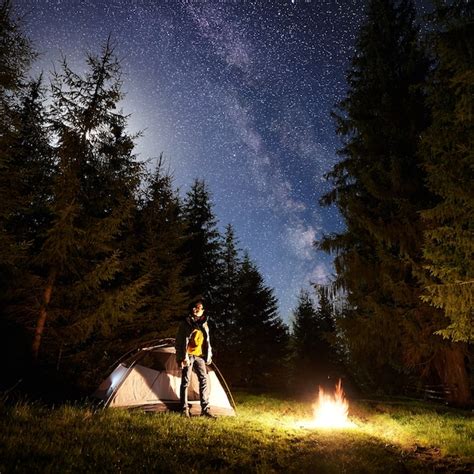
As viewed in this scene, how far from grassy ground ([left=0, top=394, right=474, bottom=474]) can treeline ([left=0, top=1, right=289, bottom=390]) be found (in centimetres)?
384

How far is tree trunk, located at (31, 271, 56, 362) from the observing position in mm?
10359

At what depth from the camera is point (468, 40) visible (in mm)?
8297

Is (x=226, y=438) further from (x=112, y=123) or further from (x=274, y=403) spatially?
(x=112, y=123)

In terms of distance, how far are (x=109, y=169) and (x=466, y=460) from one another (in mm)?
Answer: 12446

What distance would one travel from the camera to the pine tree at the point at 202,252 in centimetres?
2128

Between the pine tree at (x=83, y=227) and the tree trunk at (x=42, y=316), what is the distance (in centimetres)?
2

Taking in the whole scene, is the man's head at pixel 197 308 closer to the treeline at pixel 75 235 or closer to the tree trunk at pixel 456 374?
the treeline at pixel 75 235

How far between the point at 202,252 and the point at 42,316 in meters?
12.2

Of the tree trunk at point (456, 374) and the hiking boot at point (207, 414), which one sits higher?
the tree trunk at point (456, 374)

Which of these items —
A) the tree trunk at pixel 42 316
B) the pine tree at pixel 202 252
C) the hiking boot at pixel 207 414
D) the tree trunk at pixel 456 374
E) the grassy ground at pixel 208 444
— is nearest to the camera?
the grassy ground at pixel 208 444

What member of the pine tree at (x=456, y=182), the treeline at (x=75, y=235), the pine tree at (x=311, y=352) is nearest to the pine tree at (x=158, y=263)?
the treeline at (x=75, y=235)

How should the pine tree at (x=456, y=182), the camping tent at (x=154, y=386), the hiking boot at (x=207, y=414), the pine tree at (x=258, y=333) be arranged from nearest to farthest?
the pine tree at (x=456, y=182) < the hiking boot at (x=207, y=414) < the camping tent at (x=154, y=386) < the pine tree at (x=258, y=333)

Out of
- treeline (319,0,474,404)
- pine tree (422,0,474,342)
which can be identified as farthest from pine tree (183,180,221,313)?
pine tree (422,0,474,342)

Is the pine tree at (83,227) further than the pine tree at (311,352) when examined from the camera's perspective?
No
